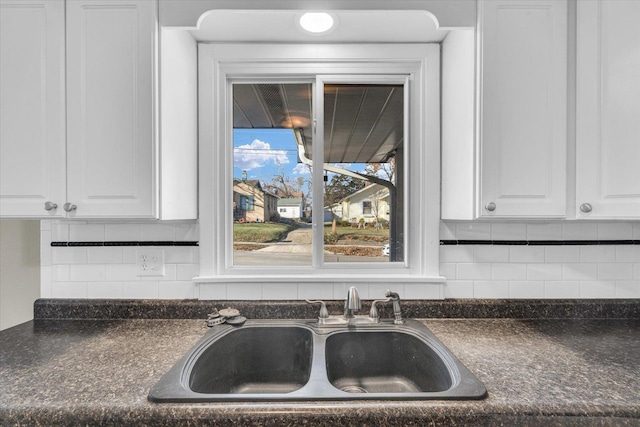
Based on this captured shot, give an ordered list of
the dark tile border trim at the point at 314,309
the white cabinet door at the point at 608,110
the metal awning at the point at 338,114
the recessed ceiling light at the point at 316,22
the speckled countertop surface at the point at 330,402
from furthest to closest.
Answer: the metal awning at the point at 338,114 → the dark tile border trim at the point at 314,309 → the recessed ceiling light at the point at 316,22 → the white cabinet door at the point at 608,110 → the speckled countertop surface at the point at 330,402

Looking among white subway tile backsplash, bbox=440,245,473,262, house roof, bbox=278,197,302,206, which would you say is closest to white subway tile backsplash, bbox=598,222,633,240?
white subway tile backsplash, bbox=440,245,473,262

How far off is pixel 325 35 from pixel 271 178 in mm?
705

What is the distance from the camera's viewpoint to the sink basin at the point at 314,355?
4.12 feet

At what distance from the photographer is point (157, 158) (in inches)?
50.1

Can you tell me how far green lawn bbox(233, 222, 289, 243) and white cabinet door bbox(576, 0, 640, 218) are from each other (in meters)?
1.28

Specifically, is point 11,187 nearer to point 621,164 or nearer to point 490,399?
point 490,399

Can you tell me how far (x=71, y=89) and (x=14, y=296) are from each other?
108 centimetres

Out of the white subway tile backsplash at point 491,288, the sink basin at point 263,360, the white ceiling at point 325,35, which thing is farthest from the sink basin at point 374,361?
the white ceiling at point 325,35

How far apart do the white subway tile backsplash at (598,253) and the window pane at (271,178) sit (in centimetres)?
130

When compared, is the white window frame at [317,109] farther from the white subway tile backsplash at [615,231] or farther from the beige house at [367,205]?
the white subway tile backsplash at [615,231]

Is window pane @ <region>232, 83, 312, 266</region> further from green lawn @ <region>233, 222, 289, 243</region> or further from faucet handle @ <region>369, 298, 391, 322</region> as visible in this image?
faucet handle @ <region>369, 298, 391, 322</region>

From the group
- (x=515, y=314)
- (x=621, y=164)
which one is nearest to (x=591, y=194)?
(x=621, y=164)

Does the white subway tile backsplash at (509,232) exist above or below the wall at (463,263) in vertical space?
above

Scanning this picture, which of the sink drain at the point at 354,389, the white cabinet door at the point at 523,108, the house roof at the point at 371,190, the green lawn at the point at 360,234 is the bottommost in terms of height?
the sink drain at the point at 354,389
